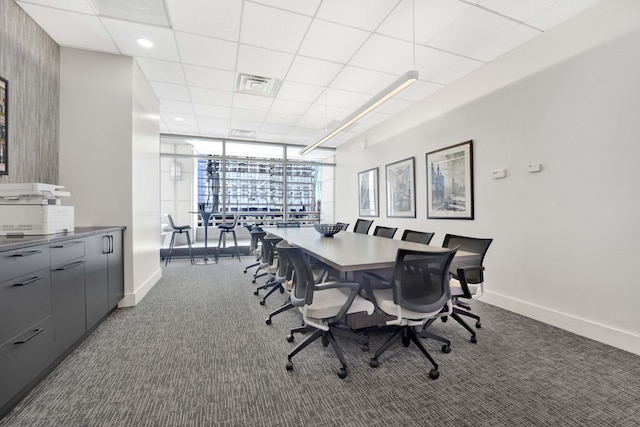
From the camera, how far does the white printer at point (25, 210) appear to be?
201cm

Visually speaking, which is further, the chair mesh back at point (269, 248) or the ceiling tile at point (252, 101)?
the ceiling tile at point (252, 101)

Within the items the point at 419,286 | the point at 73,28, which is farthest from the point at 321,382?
the point at 73,28

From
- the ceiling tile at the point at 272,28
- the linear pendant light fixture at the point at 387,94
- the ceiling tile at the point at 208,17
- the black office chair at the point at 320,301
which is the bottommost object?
the black office chair at the point at 320,301

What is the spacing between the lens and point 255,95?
4.27 meters

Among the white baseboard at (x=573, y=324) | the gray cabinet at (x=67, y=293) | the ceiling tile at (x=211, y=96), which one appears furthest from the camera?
the ceiling tile at (x=211, y=96)

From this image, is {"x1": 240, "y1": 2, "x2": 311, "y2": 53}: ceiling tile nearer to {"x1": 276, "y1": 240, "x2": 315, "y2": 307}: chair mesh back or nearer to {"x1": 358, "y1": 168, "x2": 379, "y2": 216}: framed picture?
{"x1": 276, "y1": 240, "x2": 315, "y2": 307}: chair mesh back

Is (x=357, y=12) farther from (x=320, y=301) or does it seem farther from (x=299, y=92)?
(x=320, y=301)

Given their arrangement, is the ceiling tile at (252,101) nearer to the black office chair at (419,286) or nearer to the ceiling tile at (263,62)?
the ceiling tile at (263,62)

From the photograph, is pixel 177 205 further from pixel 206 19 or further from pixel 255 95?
pixel 206 19

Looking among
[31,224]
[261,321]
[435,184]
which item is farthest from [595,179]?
[31,224]

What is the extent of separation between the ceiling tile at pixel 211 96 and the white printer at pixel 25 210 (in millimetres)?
2575

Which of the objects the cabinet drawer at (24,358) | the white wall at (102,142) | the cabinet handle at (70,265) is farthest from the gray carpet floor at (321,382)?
the white wall at (102,142)

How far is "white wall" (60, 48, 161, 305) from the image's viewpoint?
304cm

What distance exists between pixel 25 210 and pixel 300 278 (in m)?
2.13
